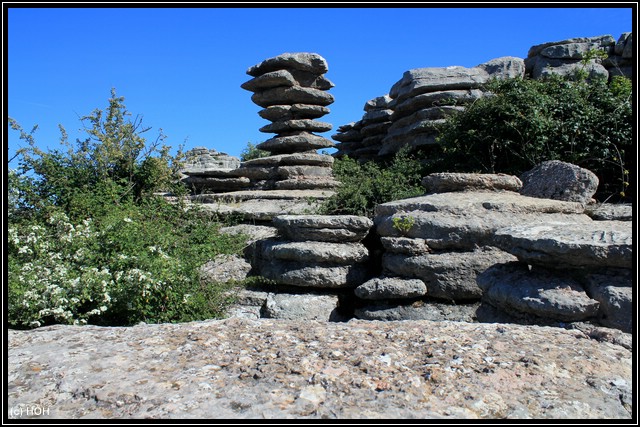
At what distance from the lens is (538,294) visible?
4352 millimetres

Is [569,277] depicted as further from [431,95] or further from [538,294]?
[431,95]

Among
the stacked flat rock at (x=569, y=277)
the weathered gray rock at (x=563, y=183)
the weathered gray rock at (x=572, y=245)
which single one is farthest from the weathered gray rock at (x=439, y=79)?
the stacked flat rock at (x=569, y=277)

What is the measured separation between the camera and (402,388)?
97.3 inches

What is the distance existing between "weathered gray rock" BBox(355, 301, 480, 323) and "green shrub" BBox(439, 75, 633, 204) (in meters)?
4.29

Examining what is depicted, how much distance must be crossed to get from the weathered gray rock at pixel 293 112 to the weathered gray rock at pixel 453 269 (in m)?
7.55

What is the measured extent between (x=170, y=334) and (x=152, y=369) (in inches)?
20.6

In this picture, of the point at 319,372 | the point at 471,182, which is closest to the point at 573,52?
the point at 471,182

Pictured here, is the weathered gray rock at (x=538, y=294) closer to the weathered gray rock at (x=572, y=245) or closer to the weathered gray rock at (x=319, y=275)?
the weathered gray rock at (x=572, y=245)

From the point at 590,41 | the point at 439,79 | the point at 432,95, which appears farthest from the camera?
the point at 590,41

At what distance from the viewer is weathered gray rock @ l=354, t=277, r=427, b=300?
6074mm

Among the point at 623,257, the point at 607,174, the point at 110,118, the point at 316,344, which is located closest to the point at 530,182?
the point at 607,174

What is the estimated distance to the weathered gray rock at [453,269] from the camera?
598 centimetres

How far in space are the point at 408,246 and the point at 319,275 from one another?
1134 millimetres

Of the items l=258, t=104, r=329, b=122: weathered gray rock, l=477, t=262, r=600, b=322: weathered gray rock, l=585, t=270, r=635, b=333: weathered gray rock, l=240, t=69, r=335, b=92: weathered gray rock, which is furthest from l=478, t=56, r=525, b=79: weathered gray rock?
l=585, t=270, r=635, b=333: weathered gray rock
